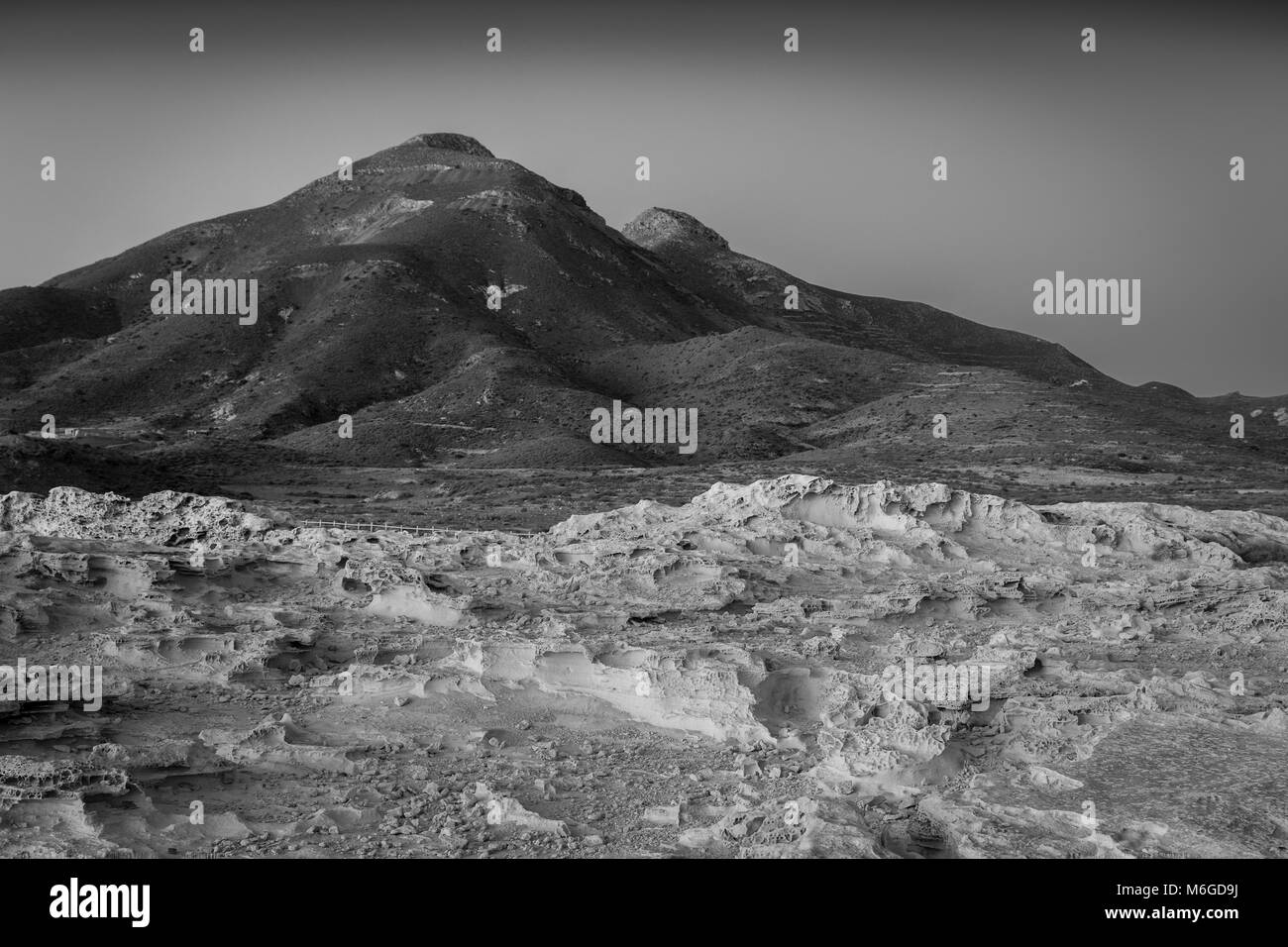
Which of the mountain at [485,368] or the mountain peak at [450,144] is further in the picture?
the mountain peak at [450,144]

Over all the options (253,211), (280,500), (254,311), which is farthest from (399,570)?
(253,211)

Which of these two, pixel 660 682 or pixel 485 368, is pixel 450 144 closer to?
pixel 485 368

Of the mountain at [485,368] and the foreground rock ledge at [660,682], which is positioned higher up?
the mountain at [485,368]

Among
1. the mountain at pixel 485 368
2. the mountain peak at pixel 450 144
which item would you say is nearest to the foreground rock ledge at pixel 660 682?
the mountain at pixel 485 368

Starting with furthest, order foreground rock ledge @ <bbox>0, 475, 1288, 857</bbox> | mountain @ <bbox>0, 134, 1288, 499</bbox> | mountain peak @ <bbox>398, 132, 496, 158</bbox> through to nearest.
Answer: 1. mountain peak @ <bbox>398, 132, 496, 158</bbox>
2. mountain @ <bbox>0, 134, 1288, 499</bbox>
3. foreground rock ledge @ <bbox>0, 475, 1288, 857</bbox>

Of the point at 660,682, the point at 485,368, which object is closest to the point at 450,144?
the point at 485,368

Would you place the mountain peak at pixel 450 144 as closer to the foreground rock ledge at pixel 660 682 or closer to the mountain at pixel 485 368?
the mountain at pixel 485 368

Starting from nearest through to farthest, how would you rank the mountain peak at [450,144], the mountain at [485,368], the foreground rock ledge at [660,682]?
the foreground rock ledge at [660,682] < the mountain at [485,368] < the mountain peak at [450,144]

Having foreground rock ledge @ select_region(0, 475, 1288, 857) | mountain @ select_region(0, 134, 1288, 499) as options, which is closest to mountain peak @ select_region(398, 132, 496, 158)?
mountain @ select_region(0, 134, 1288, 499)

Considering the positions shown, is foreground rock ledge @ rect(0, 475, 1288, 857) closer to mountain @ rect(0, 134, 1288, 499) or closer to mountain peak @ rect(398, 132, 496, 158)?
mountain @ rect(0, 134, 1288, 499)
